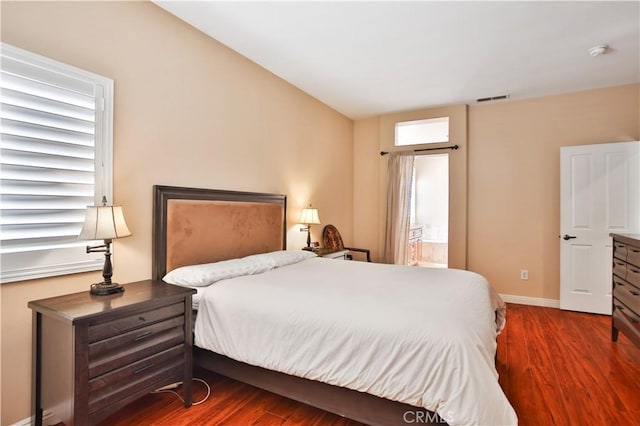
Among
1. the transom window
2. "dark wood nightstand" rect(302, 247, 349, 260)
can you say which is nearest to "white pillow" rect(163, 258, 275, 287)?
"dark wood nightstand" rect(302, 247, 349, 260)

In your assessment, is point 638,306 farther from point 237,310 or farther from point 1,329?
point 1,329

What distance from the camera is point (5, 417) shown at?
175 cm

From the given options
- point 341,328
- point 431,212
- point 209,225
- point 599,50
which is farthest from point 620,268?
point 431,212

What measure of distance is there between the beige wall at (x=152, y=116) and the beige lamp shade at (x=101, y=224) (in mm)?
376

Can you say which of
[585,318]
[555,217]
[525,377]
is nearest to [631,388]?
[525,377]

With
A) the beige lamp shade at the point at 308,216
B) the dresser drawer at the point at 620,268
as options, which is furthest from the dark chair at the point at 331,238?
the dresser drawer at the point at 620,268

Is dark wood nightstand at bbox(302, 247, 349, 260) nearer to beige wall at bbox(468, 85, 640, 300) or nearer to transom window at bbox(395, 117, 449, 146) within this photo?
beige wall at bbox(468, 85, 640, 300)

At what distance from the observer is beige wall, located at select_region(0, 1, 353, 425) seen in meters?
1.81

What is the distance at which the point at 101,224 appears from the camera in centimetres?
183

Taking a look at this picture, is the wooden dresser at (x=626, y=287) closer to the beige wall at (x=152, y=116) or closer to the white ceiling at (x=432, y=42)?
the white ceiling at (x=432, y=42)

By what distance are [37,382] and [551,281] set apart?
5.12 m

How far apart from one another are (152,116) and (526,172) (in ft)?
14.4

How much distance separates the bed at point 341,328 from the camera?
4.85 feet

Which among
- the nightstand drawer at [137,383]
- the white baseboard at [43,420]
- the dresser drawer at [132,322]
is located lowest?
the white baseboard at [43,420]
